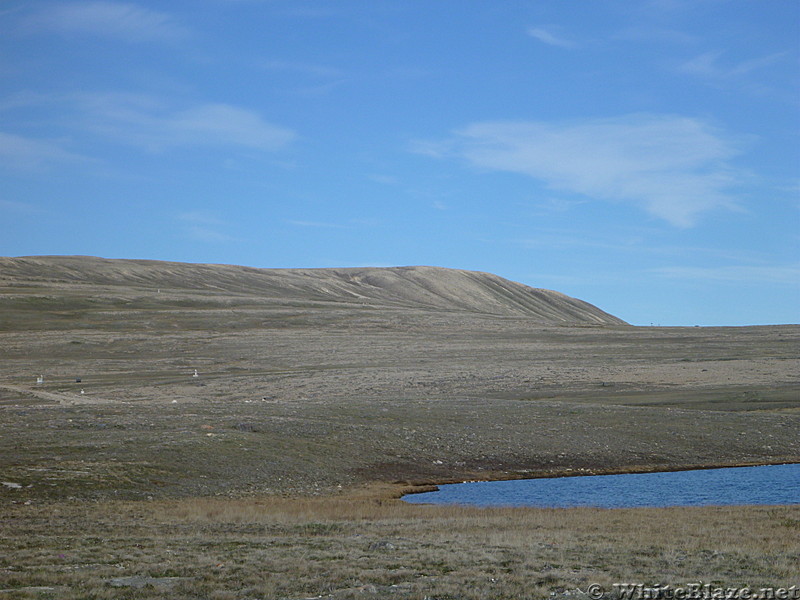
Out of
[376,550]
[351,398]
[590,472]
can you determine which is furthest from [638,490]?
[351,398]

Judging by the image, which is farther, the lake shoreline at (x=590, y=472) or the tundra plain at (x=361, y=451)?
the lake shoreline at (x=590, y=472)

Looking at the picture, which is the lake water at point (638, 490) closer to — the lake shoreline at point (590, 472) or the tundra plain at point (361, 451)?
the lake shoreline at point (590, 472)

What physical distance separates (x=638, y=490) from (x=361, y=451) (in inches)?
573

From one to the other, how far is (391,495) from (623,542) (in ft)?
53.7

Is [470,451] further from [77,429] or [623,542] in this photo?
[623,542]

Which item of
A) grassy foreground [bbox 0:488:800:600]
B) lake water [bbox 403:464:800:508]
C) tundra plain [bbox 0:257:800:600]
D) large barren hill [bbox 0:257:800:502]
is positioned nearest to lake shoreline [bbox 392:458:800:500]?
tundra plain [bbox 0:257:800:600]

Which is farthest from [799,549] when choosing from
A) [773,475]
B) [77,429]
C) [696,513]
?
[77,429]

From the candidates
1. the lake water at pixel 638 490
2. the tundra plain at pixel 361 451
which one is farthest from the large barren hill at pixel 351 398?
the lake water at pixel 638 490

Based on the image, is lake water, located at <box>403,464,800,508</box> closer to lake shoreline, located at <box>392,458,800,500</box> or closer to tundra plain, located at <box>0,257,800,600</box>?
lake shoreline, located at <box>392,458,800,500</box>

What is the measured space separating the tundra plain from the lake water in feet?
6.74

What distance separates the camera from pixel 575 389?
234ft

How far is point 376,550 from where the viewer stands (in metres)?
19.8

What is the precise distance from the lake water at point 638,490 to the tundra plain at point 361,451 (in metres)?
2.05

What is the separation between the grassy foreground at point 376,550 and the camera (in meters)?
15.6
